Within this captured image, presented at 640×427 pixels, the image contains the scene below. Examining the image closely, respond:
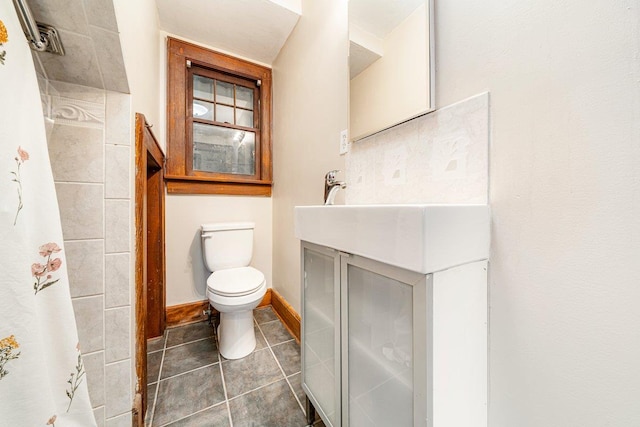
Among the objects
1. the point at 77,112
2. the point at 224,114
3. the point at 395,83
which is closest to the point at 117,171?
the point at 77,112

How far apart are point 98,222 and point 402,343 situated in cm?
105

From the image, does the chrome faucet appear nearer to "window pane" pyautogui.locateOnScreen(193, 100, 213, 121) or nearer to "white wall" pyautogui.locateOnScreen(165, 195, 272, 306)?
"white wall" pyautogui.locateOnScreen(165, 195, 272, 306)

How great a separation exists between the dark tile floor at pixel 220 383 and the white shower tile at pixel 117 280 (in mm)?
613

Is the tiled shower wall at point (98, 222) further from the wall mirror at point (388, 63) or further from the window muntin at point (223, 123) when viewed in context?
the window muntin at point (223, 123)

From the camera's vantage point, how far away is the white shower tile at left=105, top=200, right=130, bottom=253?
79cm

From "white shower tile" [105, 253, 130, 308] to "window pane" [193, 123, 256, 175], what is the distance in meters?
1.25

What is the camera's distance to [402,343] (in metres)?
0.59

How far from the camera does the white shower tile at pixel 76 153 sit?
0.73 metres

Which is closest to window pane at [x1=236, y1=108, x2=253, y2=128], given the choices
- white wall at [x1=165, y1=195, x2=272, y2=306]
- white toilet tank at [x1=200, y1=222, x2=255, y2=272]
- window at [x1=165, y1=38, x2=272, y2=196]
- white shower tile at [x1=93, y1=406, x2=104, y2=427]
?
window at [x1=165, y1=38, x2=272, y2=196]

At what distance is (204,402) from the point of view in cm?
108

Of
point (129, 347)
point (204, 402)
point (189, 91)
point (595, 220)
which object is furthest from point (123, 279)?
point (189, 91)

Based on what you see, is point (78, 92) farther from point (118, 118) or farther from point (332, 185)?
point (332, 185)

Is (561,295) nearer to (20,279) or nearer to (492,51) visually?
(492,51)

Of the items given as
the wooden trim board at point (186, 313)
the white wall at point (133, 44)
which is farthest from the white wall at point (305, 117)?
the white wall at point (133, 44)
